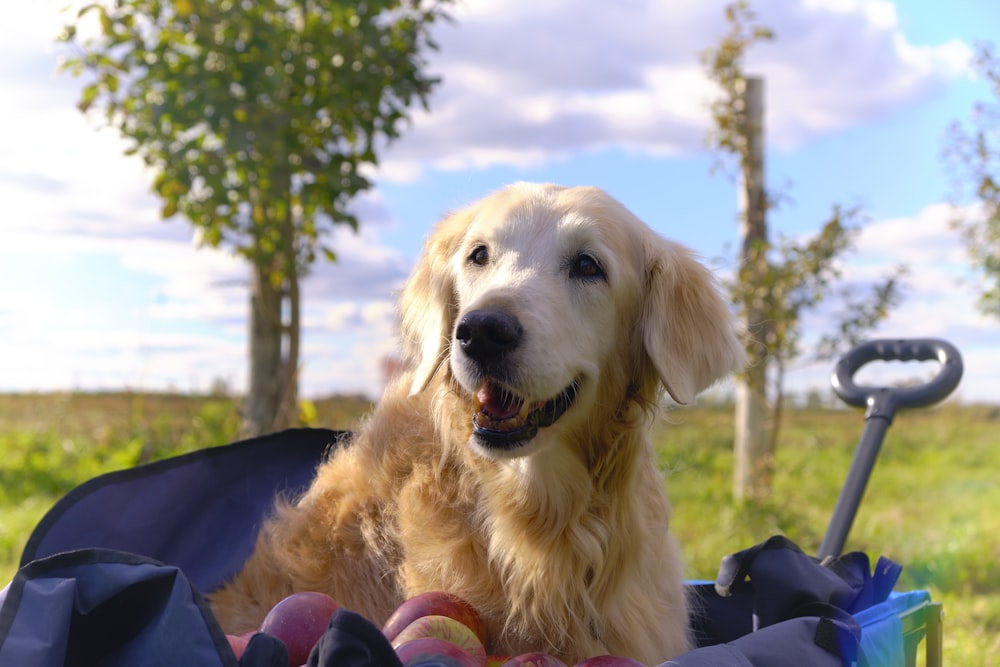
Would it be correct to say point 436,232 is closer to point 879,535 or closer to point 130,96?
point 130,96

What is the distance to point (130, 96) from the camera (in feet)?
13.6

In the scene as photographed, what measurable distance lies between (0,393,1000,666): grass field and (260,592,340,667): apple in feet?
7.99

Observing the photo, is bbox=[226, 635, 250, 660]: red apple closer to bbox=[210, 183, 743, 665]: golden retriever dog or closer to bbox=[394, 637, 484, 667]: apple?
bbox=[394, 637, 484, 667]: apple

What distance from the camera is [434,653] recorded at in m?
1.57

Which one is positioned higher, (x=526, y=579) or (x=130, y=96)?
(x=130, y=96)

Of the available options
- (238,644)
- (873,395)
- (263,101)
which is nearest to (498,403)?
(238,644)

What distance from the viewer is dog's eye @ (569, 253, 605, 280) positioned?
208 centimetres

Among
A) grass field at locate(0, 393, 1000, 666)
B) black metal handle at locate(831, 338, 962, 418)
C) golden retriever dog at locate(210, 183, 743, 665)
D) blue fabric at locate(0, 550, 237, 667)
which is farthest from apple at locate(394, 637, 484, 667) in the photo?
grass field at locate(0, 393, 1000, 666)

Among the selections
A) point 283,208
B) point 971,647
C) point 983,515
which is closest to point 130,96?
point 283,208

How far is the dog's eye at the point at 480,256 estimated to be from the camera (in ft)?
7.11

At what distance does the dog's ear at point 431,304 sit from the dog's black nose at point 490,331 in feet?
0.98

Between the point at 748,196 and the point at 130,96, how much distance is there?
10.8ft

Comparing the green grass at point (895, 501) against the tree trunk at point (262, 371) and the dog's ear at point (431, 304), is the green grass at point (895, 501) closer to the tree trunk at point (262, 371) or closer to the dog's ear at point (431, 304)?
the dog's ear at point (431, 304)

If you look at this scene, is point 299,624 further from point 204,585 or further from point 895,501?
point 895,501
